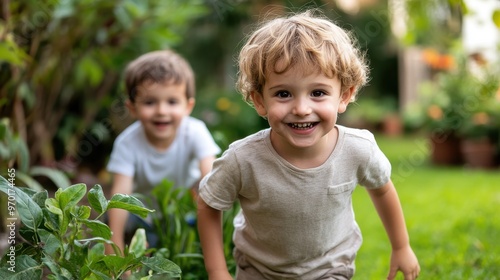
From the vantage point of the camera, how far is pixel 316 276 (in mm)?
2109

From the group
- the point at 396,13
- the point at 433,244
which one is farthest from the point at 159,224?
the point at 396,13

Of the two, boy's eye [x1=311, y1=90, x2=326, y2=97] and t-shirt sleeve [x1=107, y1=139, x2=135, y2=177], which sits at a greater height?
boy's eye [x1=311, y1=90, x2=326, y2=97]

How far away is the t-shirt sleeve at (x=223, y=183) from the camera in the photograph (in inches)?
79.7

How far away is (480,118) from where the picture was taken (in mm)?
7188

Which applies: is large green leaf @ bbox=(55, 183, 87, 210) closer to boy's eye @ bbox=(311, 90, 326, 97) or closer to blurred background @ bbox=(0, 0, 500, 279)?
boy's eye @ bbox=(311, 90, 326, 97)

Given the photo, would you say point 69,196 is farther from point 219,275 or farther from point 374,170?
point 374,170

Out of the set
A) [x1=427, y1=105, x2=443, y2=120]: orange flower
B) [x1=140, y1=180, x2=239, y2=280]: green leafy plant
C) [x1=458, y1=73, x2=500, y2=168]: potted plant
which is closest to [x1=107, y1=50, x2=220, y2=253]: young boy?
[x1=140, y1=180, x2=239, y2=280]: green leafy plant

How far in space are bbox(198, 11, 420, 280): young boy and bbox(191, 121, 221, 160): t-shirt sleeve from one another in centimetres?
88

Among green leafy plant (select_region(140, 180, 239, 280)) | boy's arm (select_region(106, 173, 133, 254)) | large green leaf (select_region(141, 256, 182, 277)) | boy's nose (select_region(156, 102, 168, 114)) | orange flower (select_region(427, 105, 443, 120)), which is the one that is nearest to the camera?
large green leaf (select_region(141, 256, 182, 277))

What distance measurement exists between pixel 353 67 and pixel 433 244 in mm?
1780

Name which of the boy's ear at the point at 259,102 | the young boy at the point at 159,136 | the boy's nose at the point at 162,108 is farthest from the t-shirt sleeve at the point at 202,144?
the boy's ear at the point at 259,102

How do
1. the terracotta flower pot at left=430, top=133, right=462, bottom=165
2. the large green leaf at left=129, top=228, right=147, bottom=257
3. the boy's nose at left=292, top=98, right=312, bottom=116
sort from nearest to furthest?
the boy's nose at left=292, top=98, right=312, bottom=116 < the large green leaf at left=129, top=228, right=147, bottom=257 < the terracotta flower pot at left=430, top=133, right=462, bottom=165

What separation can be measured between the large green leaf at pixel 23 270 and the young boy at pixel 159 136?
122 centimetres

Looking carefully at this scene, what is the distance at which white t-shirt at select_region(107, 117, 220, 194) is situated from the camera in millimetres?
3076
